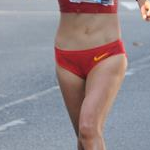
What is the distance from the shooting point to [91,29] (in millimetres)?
4738

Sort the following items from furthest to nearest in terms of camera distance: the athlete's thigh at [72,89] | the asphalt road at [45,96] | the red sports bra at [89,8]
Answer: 1. the asphalt road at [45,96]
2. the athlete's thigh at [72,89]
3. the red sports bra at [89,8]

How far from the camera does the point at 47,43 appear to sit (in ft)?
41.5

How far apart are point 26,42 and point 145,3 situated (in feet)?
26.1

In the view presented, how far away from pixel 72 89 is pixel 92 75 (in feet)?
0.65

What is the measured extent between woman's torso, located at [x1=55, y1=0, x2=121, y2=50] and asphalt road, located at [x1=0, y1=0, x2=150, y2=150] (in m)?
2.22

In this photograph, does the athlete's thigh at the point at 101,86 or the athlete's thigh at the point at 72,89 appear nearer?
the athlete's thigh at the point at 101,86

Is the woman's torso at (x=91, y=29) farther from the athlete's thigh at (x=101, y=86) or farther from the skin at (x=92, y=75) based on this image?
the athlete's thigh at (x=101, y=86)

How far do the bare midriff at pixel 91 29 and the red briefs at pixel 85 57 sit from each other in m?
0.03

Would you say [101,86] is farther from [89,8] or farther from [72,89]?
Answer: [89,8]

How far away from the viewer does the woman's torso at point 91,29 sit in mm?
4746

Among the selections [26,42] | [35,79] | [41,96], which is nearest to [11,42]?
[26,42]

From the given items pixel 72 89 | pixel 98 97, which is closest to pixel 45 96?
pixel 72 89

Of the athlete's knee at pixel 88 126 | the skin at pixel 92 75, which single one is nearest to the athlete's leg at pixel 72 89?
the skin at pixel 92 75

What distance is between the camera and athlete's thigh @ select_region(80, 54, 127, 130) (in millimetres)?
4664
